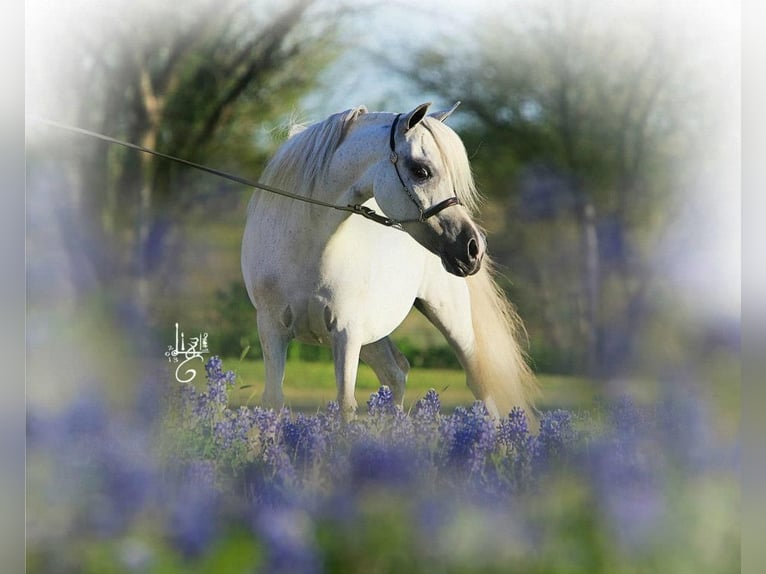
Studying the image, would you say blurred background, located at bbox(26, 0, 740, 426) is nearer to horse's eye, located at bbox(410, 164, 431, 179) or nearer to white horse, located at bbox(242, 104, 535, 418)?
white horse, located at bbox(242, 104, 535, 418)

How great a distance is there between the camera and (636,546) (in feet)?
16.3

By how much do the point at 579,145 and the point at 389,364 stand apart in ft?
4.61

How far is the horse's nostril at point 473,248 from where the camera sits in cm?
457

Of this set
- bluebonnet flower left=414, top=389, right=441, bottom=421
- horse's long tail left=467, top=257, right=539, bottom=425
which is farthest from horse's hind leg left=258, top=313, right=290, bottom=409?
horse's long tail left=467, top=257, right=539, bottom=425

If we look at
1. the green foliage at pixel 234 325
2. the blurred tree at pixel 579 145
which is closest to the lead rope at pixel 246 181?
the green foliage at pixel 234 325

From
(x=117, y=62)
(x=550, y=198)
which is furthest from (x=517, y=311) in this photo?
(x=117, y=62)

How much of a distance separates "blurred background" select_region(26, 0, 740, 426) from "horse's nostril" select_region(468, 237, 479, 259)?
342mm

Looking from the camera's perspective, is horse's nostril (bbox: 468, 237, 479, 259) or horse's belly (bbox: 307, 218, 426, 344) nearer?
horse's nostril (bbox: 468, 237, 479, 259)

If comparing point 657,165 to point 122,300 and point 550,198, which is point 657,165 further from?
point 122,300

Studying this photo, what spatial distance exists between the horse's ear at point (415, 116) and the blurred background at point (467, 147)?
280 millimetres

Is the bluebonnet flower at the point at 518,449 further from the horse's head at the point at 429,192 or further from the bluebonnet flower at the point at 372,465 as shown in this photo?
the horse's head at the point at 429,192

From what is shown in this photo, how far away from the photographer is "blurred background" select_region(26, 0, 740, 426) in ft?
15.5

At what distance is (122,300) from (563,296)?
2.08 meters

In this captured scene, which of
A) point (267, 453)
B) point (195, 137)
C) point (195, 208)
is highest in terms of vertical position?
point (195, 137)
